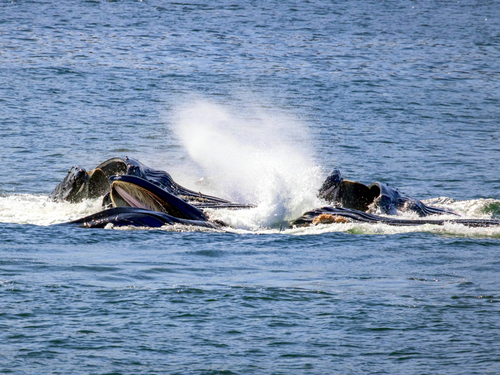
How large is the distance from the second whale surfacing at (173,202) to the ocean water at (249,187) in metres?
0.40

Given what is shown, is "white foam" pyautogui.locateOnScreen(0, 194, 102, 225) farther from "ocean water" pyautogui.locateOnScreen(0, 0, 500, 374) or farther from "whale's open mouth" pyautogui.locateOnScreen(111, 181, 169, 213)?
"whale's open mouth" pyautogui.locateOnScreen(111, 181, 169, 213)

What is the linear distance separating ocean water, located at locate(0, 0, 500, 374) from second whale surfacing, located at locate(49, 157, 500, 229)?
15.8 inches

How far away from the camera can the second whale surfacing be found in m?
17.9

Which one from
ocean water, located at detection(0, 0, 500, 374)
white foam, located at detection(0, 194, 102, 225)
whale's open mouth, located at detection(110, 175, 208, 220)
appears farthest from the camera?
white foam, located at detection(0, 194, 102, 225)

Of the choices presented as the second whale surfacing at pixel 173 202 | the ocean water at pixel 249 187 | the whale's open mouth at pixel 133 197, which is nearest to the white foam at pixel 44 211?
the ocean water at pixel 249 187

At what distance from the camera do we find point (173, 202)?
18.3 m

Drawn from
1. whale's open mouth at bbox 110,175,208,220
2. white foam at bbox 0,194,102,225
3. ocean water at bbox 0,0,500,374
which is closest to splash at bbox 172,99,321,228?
ocean water at bbox 0,0,500,374

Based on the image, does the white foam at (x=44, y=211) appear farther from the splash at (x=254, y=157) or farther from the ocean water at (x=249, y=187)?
the splash at (x=254, y=157)

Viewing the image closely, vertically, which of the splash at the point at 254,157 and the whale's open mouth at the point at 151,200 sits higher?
the whale's open mouth at the point at 151,200

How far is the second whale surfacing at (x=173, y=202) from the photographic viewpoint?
17.9m

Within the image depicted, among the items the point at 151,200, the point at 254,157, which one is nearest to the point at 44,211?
the point at 151,200

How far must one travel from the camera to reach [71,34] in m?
60.9

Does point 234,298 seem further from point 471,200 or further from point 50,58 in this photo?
point 50,58

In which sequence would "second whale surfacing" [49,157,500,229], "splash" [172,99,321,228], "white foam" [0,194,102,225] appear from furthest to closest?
"splash" [172,99,321,228], "white foam" [0,194,102,225], "second whale surfacing" [49,157,500,229]
